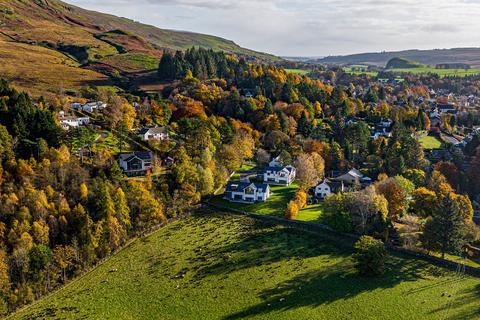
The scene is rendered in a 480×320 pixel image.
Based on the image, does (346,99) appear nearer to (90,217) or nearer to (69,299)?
(90,217)

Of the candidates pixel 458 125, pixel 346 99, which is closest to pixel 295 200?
pixel 346 99

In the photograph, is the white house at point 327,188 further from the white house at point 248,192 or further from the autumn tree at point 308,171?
the white house at point 248,192

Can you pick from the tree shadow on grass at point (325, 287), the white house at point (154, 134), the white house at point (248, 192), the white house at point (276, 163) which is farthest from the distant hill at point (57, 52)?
the tree shadow on grass at point (325, 287)

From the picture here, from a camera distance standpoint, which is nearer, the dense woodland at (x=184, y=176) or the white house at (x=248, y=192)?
the dense woodland at (x=184, y=176)

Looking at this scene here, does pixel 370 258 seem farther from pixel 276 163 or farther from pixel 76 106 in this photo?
pixel 76 106

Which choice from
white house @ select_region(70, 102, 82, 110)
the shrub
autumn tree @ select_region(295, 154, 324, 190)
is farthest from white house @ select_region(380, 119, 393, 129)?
white house @ select_region(70, 102, 82, 110)

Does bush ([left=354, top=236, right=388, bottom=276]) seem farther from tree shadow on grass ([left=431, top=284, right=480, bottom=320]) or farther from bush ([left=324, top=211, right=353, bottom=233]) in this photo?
bush ([left=324, top=211, right=353, bottom=233])
